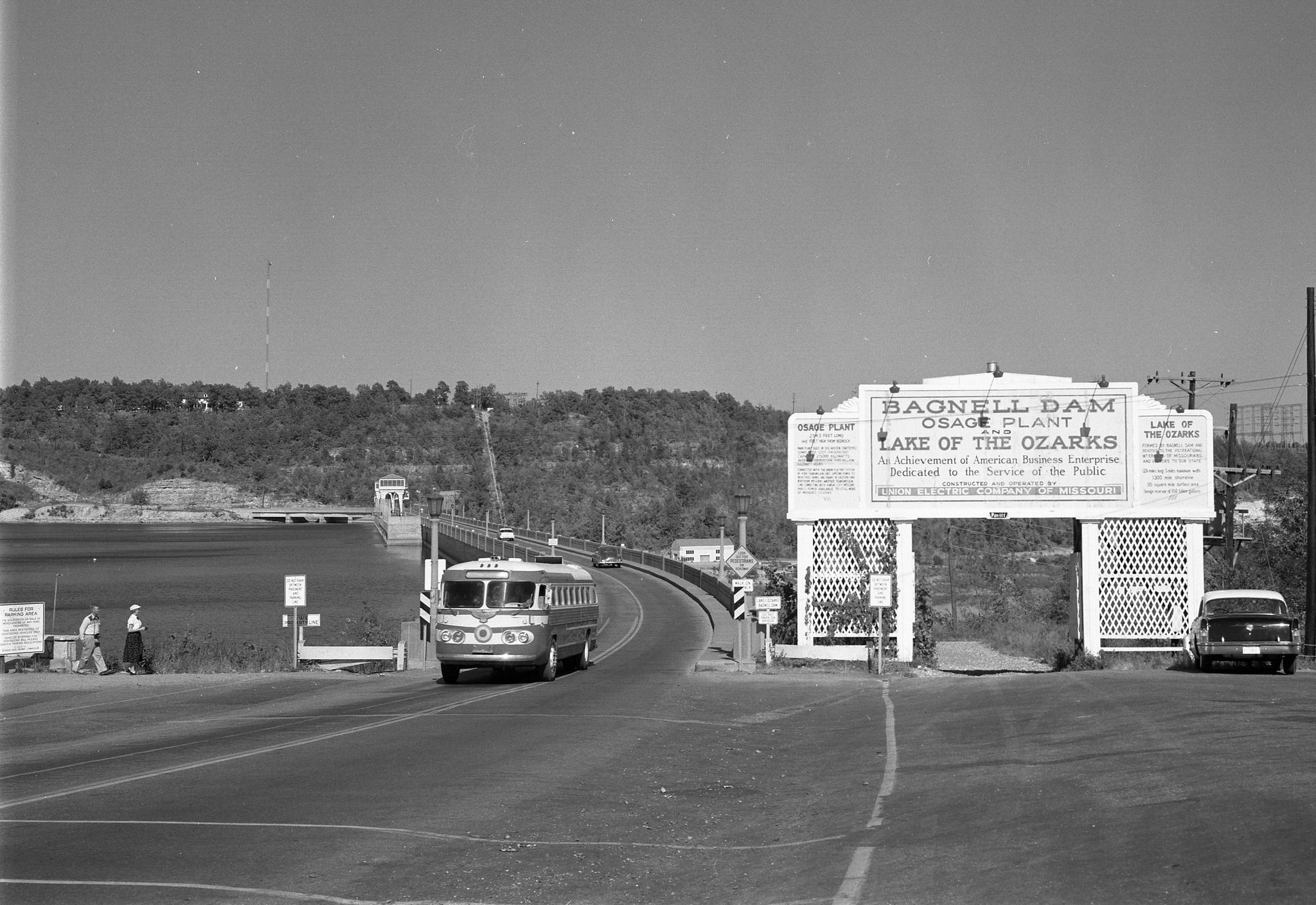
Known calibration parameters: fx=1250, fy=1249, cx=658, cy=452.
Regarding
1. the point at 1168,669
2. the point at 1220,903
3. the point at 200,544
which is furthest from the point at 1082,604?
→ the point at 200,544

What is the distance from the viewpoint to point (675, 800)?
1213 cm

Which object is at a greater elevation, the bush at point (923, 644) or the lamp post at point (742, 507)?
the lamp post at point (742, 507)

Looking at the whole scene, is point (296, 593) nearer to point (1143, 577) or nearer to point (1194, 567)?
point (1143, 577)

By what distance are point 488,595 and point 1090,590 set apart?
1413 cm

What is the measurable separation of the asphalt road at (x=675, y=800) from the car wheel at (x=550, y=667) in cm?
560

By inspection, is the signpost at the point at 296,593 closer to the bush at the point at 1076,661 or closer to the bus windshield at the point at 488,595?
the bus windshield at the point at 488,595

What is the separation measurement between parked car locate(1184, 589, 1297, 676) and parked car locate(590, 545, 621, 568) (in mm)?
61084

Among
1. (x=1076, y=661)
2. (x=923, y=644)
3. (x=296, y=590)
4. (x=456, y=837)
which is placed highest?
(x=296, y=590)

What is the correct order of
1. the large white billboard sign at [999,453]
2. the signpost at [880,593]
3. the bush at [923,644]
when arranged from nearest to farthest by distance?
the signpost at [880,593], the large white billboard sign at [999,453], the bush at [923,644]

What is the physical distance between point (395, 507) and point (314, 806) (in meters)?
189

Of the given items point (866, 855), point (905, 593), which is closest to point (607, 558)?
point (905, 593)

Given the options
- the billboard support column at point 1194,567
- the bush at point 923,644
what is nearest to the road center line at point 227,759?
the bush at point 923,644

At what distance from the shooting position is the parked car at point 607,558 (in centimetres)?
8519

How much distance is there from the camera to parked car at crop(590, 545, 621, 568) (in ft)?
279
